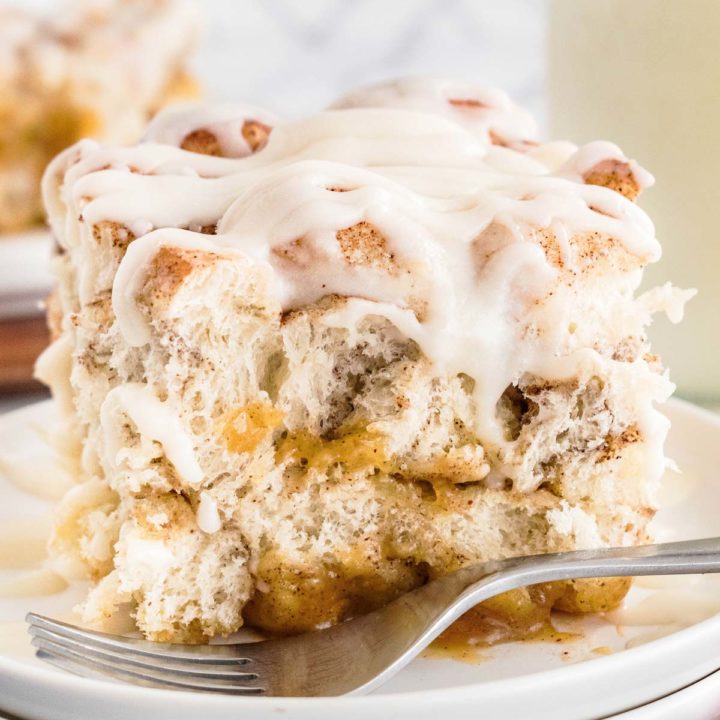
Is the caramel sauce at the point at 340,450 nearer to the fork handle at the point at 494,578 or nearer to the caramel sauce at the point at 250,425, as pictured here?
the caramel sauce at the point at 250,425

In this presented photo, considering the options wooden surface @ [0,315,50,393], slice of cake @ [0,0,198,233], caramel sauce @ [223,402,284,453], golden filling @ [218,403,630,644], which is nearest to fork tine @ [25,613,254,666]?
golden filling @ [218,403,630,644]

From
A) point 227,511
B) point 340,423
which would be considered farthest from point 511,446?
point 227,511

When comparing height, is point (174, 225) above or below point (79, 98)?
below

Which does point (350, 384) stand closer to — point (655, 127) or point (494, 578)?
point (494, 578)

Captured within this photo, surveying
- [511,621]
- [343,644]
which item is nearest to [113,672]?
[343,644]

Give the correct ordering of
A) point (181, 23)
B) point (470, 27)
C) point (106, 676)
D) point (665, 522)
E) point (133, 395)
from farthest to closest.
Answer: point (470, 27), point (181, 23), point (665, 522), point (133, 395), point (106, 676)

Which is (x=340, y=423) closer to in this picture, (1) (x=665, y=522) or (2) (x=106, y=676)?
(2) (x=106, y=676)
